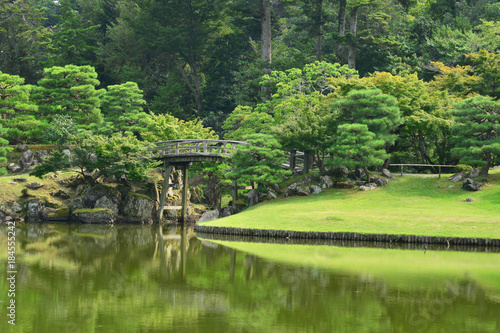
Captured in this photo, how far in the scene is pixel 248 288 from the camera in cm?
1552

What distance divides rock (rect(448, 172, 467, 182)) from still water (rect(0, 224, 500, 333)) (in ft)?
38.8

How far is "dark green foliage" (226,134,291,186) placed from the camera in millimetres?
31891

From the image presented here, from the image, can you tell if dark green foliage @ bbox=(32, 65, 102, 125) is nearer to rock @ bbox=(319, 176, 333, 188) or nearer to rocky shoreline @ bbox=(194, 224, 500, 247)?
rock @ bbox=(319, 176, 333, 188)

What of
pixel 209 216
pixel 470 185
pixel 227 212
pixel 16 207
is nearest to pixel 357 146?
pixel 470 185

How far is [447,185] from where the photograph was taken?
3219 centimetres

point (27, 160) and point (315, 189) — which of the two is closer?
point (315, 189)

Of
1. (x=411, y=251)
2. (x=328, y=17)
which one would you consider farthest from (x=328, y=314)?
(x=328, y=17)

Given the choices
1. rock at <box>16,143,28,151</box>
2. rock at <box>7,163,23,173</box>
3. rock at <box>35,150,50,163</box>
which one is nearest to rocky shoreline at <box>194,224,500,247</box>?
rock at <box>35,150,50,163</box>

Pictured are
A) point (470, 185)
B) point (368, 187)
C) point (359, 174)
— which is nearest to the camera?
point (470, 185)

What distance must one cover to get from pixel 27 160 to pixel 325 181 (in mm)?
22066

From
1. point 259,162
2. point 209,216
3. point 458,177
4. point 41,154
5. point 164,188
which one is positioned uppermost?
point 41,154

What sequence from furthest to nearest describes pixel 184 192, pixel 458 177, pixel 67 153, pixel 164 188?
pixel 67 153 < pixel 184 192 < pixel 164 188 < pixel 458 177

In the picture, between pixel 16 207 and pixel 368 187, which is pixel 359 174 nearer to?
pixel 368 187

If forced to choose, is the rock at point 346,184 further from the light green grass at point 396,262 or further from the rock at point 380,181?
the light green grass at point 396,262
